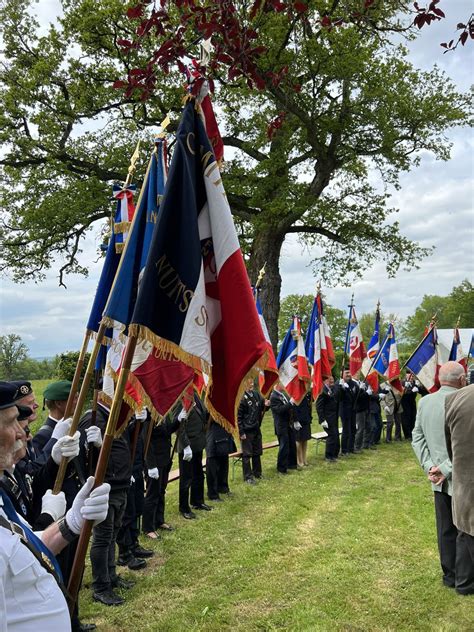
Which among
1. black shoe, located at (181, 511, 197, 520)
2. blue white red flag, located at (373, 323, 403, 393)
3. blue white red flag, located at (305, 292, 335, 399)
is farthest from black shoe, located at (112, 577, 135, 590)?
blue white red flag, located at (373, 323, 403, 393)

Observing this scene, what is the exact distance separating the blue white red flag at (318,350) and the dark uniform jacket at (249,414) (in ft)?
6.91

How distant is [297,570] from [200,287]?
4.48m

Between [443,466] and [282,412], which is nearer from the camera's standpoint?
[443,466]

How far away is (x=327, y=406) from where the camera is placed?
13.2 m

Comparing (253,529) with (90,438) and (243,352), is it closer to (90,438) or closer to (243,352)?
(90,438)

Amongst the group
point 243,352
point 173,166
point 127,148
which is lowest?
point 243,352

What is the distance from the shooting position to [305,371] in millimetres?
11703

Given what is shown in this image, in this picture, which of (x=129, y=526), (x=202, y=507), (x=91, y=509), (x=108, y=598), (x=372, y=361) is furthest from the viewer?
(x=372, y=361)

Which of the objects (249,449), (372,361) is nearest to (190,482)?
(249,449)

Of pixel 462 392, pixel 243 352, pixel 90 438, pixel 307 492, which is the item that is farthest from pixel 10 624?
pixel 307 492

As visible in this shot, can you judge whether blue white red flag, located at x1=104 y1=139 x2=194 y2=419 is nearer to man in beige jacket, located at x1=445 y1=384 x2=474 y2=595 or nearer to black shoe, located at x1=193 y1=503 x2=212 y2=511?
man in beige jacket, located at x1=445 y1=384 x2=474 y2=595

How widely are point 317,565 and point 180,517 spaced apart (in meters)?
2.79

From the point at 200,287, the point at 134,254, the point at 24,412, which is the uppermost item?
the point at 134,254

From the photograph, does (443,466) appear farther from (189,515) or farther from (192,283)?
(189,515)
